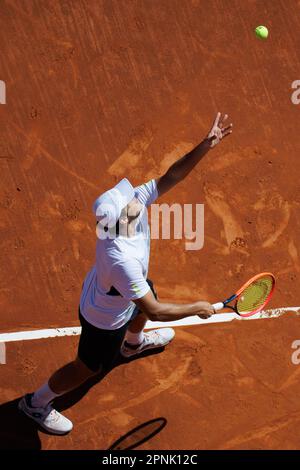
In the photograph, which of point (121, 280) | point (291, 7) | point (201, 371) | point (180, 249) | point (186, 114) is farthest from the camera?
point (291, 7)

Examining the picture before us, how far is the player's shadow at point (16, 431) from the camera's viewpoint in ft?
18.1

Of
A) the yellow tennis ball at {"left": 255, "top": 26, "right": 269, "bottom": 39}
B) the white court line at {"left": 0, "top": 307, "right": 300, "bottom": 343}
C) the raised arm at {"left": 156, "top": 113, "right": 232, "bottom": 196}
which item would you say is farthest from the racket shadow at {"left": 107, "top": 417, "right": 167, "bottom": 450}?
the yellow tennis ball at {"left": 255, "top": 26, "right": 269, "bottom": 39}

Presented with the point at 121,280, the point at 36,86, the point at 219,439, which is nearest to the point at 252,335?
the point at 219,439

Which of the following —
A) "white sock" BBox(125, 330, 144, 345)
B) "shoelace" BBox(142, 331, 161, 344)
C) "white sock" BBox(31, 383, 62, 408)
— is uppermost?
"white sock" BBox(125, 330, 144, 345)

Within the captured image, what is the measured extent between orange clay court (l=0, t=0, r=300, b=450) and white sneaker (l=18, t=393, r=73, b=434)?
0.36 feet

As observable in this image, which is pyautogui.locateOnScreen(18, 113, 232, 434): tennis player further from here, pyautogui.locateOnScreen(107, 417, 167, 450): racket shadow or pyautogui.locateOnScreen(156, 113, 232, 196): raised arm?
pyautogui.locateOnScreen(107, 417, 167, 450): racket shadow

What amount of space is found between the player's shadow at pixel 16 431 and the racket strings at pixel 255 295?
2185mm

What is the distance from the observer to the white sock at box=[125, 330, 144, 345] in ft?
18.6

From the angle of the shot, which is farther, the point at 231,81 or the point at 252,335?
the point at 231,81

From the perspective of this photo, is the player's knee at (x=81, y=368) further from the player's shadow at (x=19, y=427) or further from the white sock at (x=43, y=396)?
the player's shadow at (x=19, y=427)

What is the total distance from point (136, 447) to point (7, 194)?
283cm
